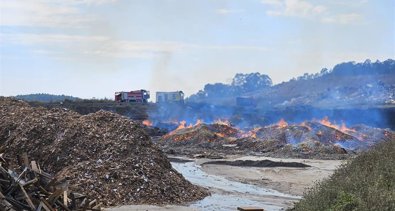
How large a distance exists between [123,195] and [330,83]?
10494cm

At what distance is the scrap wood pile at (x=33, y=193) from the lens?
9734 mm

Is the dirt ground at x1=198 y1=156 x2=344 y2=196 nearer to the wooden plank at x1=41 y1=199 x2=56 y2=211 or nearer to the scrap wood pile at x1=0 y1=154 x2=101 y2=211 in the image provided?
the scrap wood pile at x1=0 y1=154 x2=101 y2=211

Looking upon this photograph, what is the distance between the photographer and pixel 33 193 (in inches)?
408

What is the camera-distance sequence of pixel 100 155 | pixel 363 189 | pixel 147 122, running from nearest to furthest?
1. pixel 363 189
2. pixel 100 155
3. pixel 147 122

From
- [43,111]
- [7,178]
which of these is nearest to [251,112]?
[43,111]

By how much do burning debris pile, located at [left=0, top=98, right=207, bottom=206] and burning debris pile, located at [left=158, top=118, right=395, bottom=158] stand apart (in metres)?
16.2

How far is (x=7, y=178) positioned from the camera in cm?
1026

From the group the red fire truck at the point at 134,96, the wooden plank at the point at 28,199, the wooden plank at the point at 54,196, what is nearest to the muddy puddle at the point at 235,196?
the wooden plank at the point at 54,196

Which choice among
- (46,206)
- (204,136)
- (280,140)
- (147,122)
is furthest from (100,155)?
(147,122)

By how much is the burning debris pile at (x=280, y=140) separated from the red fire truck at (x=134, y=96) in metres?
26.6

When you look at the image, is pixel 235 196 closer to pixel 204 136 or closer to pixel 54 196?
pixel 54 196

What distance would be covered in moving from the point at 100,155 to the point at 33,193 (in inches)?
255

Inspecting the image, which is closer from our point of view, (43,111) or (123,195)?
(123,195)

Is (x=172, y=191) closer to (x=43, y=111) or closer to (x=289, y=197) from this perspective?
(x=289, y=197)
